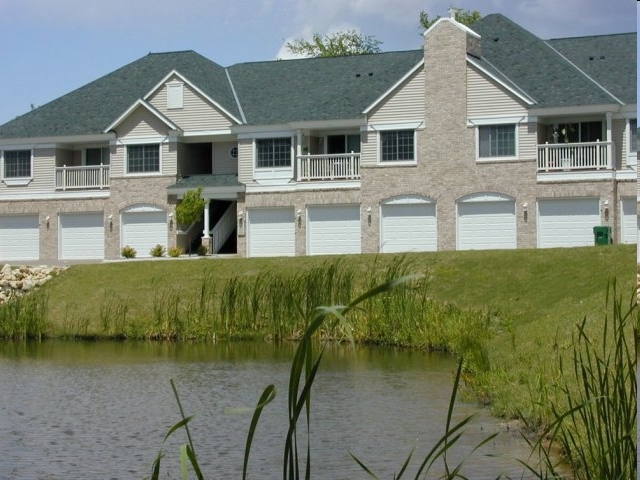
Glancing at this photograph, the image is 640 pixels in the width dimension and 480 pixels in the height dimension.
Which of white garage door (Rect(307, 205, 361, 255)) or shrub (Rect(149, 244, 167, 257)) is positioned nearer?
shrub (Rect(149, 244, 167, 257))

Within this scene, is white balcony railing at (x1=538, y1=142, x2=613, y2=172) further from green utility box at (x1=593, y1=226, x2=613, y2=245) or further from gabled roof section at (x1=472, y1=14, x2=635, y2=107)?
green utility box at (x1=593, y1=226, x2=613, y2=245)

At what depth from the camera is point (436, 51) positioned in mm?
43219

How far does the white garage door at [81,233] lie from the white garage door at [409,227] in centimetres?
1144

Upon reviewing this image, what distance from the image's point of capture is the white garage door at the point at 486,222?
4184cm

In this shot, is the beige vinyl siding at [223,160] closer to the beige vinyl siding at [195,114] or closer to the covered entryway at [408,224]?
the beige vinyl siding at [195,114]

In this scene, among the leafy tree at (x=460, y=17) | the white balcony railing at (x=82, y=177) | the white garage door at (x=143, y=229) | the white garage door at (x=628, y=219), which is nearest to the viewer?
the white garage door at (x=628, y=219)

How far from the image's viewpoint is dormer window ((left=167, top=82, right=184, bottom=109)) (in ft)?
158

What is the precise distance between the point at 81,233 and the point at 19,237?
95.5 inches

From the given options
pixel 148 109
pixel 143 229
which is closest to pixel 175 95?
pixel 148 109

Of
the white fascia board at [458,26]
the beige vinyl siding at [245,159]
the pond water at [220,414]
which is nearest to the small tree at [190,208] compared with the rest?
the beige vinyl siding at [245,159]

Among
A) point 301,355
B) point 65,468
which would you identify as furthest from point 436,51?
point 301,355

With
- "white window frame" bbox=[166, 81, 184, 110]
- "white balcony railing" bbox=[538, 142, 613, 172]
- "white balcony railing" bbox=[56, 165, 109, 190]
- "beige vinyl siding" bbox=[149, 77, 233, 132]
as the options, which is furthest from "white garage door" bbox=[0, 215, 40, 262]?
"white balcony railing" bbox=[538, 142, 613, 172]

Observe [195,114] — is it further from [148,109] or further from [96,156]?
[96,156]

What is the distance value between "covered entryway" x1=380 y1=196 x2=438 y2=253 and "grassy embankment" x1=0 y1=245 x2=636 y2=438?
10101 mm
